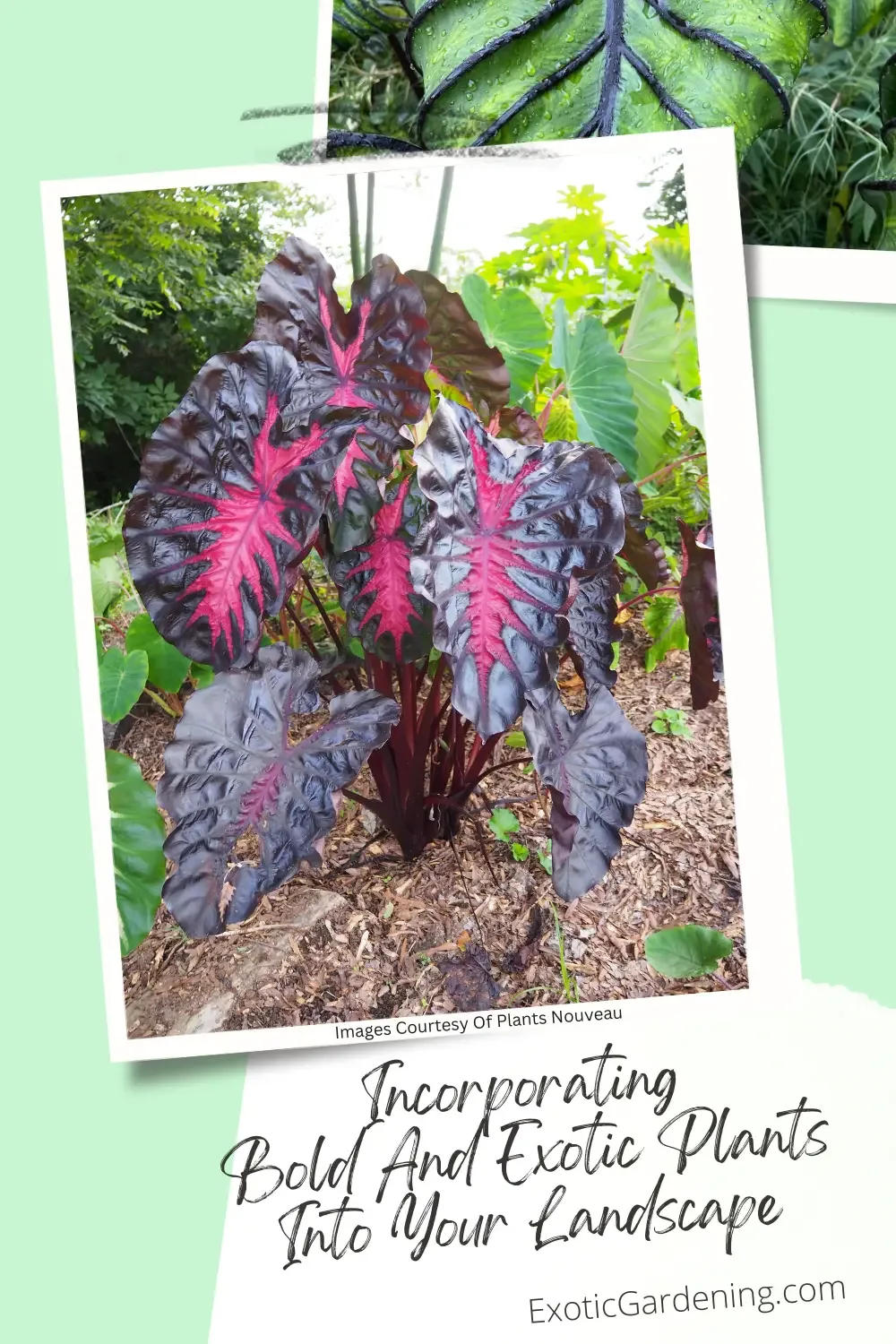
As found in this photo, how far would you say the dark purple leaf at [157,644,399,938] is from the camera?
37.9 inches

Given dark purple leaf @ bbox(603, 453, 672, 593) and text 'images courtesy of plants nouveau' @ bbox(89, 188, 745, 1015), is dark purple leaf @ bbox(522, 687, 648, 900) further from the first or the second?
dark purple leaf @ bbox(603, 453, 672, 593)

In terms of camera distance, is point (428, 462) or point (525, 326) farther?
Answer: point (525, 326)

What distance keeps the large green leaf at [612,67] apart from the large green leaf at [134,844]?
673mm

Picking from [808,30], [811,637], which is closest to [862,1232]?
[811,637]

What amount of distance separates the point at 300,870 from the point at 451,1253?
379 millimetres

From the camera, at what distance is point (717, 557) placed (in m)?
0.99

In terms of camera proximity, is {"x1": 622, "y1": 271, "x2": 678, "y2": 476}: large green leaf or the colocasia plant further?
{"x1": 622, "y1": 271, "x2": 678, "y2": 476}: large green leaf

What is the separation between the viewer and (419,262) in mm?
972

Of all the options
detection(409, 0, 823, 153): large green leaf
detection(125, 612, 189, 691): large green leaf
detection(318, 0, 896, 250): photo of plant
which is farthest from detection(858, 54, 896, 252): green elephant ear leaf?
detection(125, 612, 189, 691): large green leaf

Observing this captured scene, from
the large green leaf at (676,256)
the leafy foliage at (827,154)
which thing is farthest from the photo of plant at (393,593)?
the leafy foliage at (827,154)

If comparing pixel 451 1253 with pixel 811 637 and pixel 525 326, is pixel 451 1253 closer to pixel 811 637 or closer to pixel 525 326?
pixel 811 637

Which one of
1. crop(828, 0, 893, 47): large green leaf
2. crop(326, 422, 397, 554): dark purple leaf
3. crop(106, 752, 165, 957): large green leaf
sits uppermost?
crop(828, 0, 893, 47): large green leaf

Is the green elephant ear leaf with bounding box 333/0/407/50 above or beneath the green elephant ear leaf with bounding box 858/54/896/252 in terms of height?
above

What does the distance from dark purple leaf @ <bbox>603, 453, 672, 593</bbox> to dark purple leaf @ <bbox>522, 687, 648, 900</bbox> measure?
14cm
